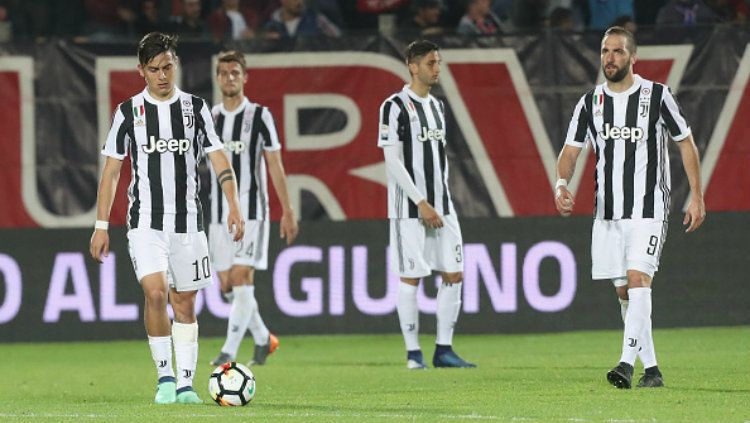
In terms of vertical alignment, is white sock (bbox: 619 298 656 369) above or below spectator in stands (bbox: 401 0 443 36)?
below

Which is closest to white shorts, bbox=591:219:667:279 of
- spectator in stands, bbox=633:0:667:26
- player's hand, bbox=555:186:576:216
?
player's hand, bbox=555:186:576:216

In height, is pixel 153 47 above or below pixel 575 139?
above

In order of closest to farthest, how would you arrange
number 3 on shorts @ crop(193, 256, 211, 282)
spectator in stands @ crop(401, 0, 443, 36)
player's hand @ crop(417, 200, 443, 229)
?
number 3 on shorts @ crop(193, 256, 211, 282), player's hand @ crop(417, 200, 443, 229), spectator in stands @ crop(401, 0, 443, 36)

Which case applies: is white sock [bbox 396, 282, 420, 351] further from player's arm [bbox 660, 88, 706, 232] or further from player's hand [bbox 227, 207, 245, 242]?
player's hand [bbox 227, 207, 245, 242]

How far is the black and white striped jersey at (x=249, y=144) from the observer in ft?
36.7

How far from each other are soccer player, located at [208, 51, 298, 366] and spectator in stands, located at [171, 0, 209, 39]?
2995mm

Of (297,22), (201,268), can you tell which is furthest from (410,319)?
(297,22)

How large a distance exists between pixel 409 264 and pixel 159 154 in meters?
2.99

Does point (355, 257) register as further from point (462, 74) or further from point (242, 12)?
point (242, 12)

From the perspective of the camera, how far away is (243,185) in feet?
36.9

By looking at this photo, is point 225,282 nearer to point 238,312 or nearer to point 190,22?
point 238,312

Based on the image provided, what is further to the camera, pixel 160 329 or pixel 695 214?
pixel 695 214

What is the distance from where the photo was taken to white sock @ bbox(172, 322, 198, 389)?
811cm

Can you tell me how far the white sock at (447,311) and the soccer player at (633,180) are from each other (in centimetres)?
204
